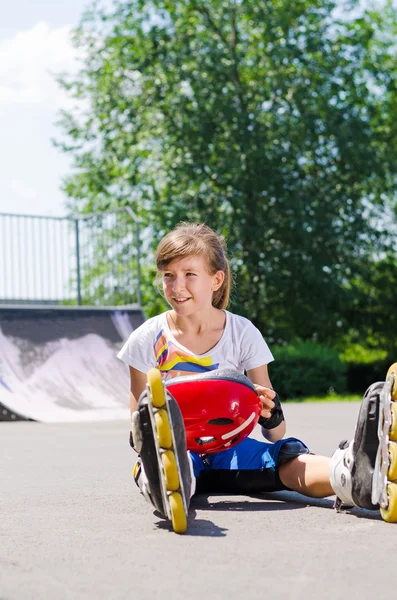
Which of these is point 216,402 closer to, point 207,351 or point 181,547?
point 207,351

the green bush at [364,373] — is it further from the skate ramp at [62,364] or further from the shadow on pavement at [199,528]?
the shadow on pavement at [199,528]

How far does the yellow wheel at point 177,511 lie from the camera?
3.08 meters

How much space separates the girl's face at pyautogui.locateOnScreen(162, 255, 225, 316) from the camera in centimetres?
389

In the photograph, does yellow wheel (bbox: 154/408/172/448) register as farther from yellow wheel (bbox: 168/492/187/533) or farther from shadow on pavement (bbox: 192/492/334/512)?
shadow on pavement (bbox: 192/492/334/512)

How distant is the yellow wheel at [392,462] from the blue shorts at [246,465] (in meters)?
0.66

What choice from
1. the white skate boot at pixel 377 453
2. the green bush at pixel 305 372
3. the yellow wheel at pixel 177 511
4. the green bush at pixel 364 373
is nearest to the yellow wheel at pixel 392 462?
the white skate boot at pixel 377 453

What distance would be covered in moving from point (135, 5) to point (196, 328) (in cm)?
1728

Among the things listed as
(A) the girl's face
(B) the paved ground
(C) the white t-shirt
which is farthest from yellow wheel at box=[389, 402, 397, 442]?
(A) the girl's face

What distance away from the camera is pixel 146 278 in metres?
19.6

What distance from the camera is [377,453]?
3.18m

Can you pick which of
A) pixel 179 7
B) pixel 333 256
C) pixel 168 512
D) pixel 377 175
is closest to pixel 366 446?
pixel 168 512

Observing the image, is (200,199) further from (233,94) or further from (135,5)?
(135,5)

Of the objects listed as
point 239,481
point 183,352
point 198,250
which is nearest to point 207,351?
point 183,352

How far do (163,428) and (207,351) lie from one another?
940 mm
